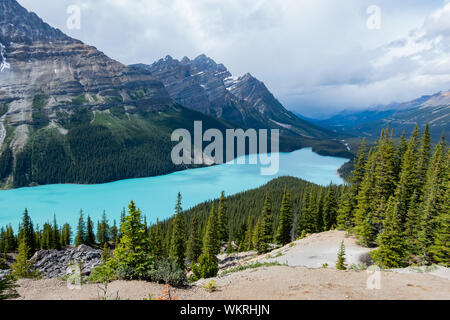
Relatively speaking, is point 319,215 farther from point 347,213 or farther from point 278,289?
point 278,289

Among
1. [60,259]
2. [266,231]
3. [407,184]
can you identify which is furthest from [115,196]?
[407,184]

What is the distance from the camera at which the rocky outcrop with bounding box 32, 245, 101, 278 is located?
4997 centimetres

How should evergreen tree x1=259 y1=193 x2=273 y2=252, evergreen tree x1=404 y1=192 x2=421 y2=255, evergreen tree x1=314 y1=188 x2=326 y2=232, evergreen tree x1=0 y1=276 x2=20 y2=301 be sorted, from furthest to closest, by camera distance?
evergreen tree x1=314 y1=188 x2=326 y2=232, evergreen tree x1=259 y1=193 x2=273 y2=252, evergreen tree x1=404 y1=192 x2=421 y2=255, evergreen tree x1=0 y1=276 x2=20 y2=301

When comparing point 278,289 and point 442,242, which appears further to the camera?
point 442,242

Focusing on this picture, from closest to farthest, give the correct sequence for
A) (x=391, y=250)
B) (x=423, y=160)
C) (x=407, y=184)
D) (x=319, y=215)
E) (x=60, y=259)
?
(x=391, y=250) → (x=407, y=184) → (x=423, y=160) → (x=319, y=215) → (x=60, y=259)

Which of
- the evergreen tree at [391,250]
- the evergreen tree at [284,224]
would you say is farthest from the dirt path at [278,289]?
the evergreen tree at [284,224]

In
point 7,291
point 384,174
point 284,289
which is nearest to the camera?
point 7,291

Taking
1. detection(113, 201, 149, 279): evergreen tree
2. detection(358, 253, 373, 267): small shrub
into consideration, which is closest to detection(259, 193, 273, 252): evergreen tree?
detection(358, 253, 373, 267): small shrub

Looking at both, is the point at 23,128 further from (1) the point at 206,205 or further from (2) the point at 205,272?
(2) the point at 205,272

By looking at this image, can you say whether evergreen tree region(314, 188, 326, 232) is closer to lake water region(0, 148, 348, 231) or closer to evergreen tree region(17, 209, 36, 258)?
evergreen tree region(17, 209, 36, 258)

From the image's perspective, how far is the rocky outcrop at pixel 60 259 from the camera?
50.0 meters

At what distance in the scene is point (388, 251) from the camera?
2491 cm

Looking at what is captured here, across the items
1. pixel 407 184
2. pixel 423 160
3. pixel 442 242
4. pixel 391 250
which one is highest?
pixel 423 160

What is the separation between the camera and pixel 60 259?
54.5 meters
